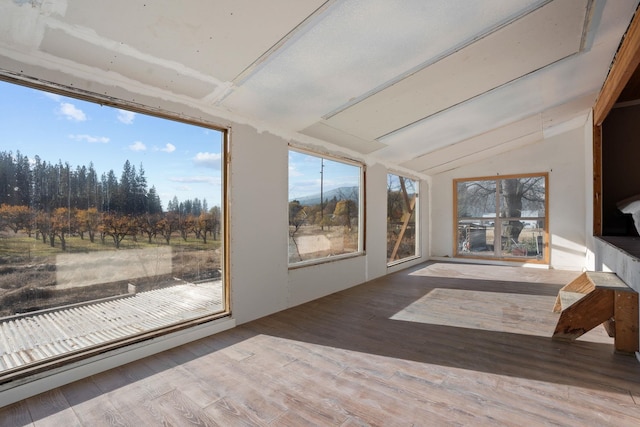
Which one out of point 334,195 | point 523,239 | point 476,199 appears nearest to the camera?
point 334,195

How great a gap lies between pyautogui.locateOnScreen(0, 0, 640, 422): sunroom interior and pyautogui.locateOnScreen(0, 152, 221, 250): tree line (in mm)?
520

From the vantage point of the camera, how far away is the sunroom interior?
201cm

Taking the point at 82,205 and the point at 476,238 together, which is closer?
the point at 82,205

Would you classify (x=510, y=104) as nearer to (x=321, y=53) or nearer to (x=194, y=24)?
(x=321, y=53)

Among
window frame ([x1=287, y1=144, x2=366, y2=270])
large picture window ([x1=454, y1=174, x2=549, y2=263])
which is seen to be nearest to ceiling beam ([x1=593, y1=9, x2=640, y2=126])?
large picture window ([x1=454, y1=174, x2=549, y2=263])

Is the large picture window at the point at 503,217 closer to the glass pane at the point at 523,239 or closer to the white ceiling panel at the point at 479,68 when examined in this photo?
the glass pane at the point at 523,239

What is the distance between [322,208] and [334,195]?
36 centimetres

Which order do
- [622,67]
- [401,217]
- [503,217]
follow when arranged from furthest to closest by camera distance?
[503,217] < [401,217] < [622,67]

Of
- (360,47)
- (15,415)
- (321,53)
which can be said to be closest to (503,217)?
(360,47)

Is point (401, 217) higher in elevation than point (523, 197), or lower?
lower

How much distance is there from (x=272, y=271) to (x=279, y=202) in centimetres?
83

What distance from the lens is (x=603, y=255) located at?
4406 mm

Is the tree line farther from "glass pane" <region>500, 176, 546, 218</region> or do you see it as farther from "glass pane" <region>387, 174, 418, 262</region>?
"glass pane" <region>500, 176, 546, 218</region>

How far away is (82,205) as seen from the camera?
2420 millimetres
